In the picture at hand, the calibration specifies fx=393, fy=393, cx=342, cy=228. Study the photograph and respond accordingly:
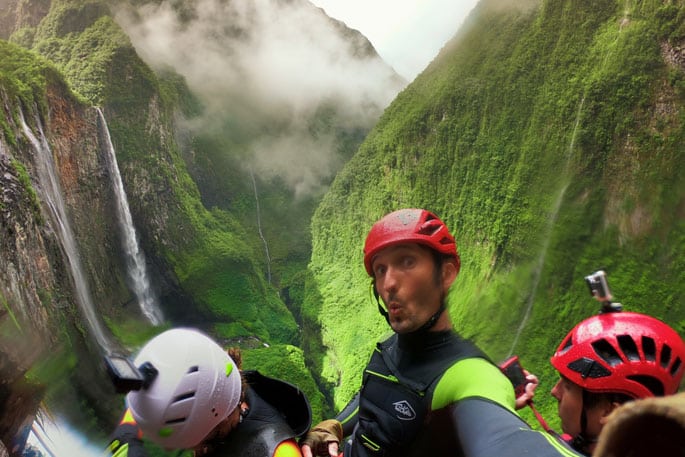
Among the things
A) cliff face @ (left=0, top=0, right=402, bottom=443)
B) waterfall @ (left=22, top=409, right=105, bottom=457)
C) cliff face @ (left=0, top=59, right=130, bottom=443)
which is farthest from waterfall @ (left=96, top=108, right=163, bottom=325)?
waterfall @ (left=22, top=409, right=105, bottom=457)

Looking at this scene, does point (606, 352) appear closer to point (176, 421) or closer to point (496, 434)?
point (496, 434)

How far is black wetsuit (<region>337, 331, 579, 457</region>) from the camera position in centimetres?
135

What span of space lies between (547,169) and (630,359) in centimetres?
1566

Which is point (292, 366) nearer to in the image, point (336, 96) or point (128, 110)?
point (128, 110)

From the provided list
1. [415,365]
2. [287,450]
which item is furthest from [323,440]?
[415,365]

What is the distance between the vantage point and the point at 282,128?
54031mm

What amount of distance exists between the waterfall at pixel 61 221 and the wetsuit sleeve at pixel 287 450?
47.6ft

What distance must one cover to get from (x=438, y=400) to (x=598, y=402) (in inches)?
42.6

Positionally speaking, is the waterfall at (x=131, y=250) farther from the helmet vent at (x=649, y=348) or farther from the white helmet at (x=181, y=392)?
the helmet vent at (x=649, y=348)

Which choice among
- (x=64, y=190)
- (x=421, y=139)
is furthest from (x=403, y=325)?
(x=421, y=139)

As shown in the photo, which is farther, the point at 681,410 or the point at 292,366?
the point at 292,366

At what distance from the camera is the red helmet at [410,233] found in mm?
2176

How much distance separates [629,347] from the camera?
86.0 inches

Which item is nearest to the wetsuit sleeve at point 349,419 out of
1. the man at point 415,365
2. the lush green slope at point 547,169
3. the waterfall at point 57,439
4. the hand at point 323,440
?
the hand at point 323,440
